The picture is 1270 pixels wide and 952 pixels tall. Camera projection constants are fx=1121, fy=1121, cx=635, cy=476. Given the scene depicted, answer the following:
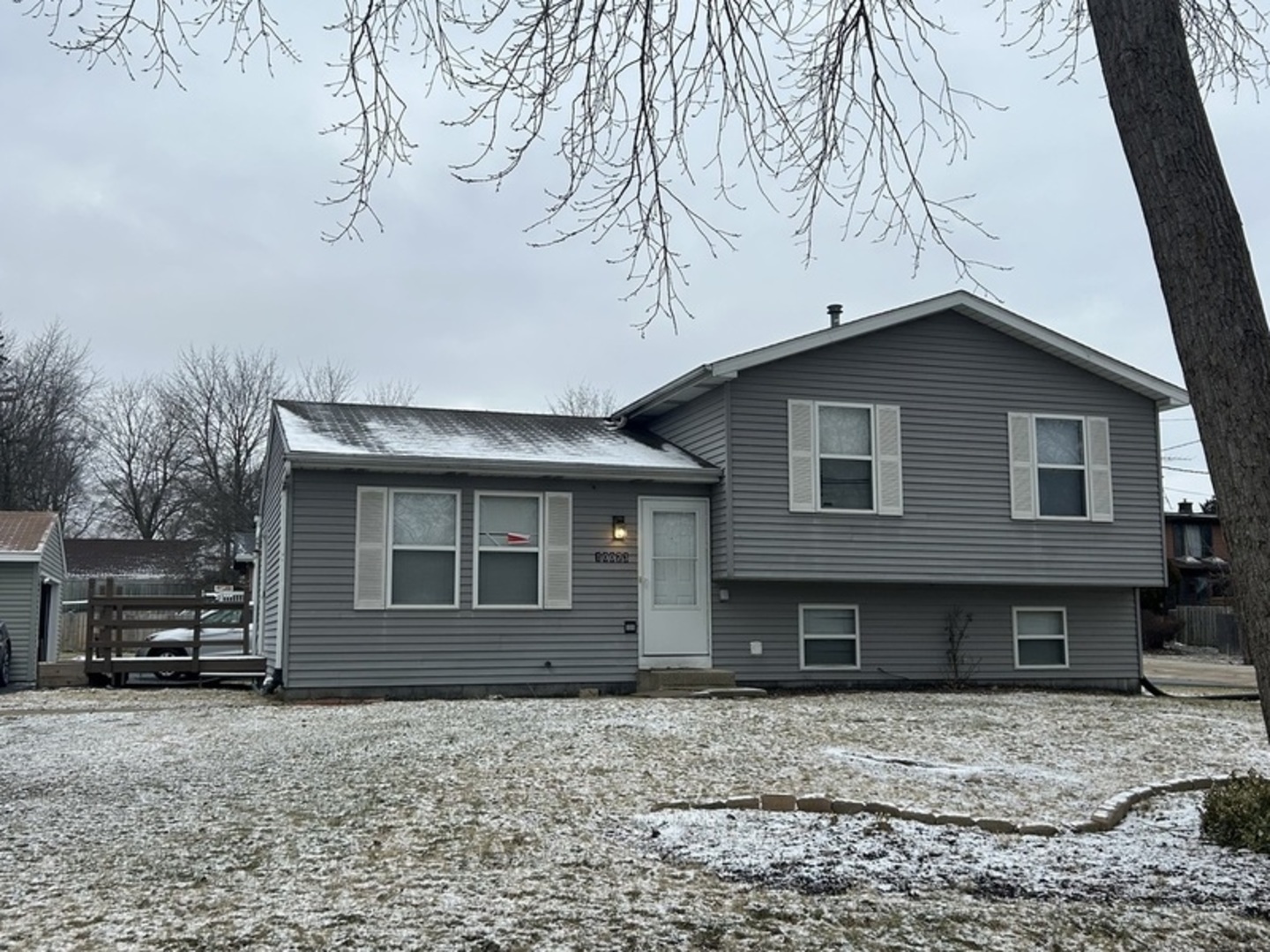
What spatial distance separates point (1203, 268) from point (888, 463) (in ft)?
30.6

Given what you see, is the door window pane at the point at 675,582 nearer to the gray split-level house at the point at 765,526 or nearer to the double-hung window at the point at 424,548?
the gray split-level house at the point at 765,526

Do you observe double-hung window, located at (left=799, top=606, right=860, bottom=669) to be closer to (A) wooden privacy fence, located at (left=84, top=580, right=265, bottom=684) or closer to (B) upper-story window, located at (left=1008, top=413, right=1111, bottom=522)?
(B) upper-story window, located at (left=1008, top=413, right=1111, bottom=522)

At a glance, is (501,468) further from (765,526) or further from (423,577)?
(765,526)

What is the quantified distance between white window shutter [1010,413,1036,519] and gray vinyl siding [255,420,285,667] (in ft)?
28.8

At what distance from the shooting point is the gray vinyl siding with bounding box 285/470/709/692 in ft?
39.5

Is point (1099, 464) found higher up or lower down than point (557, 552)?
higher up

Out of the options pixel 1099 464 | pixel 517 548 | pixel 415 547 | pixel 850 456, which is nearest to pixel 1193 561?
pixel 1099 464

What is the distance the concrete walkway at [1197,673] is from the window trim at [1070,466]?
151 inches

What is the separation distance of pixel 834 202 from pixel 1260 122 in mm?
2844

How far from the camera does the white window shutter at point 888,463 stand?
528 inches

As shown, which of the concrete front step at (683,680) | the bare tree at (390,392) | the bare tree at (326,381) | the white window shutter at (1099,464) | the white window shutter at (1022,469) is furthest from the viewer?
the bare tree at (390,392)

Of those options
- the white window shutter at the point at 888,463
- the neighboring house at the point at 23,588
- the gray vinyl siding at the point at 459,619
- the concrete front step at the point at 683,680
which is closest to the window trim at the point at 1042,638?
the white window shutter at the point at 888,463

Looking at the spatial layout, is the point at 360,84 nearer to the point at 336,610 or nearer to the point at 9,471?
the point at 336,610

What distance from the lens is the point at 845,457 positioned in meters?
13.4
